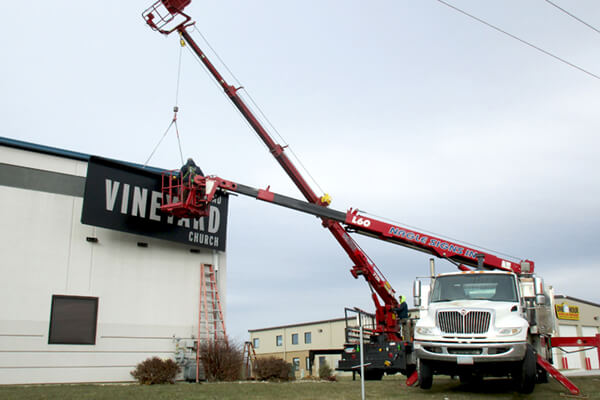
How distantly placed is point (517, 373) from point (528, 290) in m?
2.20

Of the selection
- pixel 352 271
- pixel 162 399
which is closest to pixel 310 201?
pixel 352 271

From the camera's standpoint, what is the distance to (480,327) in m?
11.6

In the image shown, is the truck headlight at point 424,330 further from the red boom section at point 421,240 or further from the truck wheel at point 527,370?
the red boom section at point 421,240

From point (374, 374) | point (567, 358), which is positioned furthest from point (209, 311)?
point (567, 358)

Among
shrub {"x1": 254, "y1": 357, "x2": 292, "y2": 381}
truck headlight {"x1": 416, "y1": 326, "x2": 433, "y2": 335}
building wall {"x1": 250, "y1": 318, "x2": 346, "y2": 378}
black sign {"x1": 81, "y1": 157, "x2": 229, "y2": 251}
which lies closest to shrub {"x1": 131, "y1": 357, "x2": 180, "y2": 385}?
shrub {"x1": 254, "y1": 357, "x2": 292, "y2": 381}

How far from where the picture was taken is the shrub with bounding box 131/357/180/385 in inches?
741

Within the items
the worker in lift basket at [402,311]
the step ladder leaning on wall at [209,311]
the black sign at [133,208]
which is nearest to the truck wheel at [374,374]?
the worker in lift basket at [402,311]

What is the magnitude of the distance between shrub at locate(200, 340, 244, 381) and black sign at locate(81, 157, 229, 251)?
176 inches

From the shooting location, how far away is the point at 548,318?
569 inches

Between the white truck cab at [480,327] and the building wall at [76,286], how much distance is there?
11824mm

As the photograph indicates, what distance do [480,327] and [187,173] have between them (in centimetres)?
1225

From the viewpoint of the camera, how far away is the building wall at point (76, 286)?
18.3 meters

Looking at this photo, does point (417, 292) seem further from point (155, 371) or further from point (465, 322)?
point (155, 371)

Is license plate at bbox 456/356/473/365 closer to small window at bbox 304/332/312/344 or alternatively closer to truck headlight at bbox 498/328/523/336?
truck headlight at bbox 498/328/523/336
